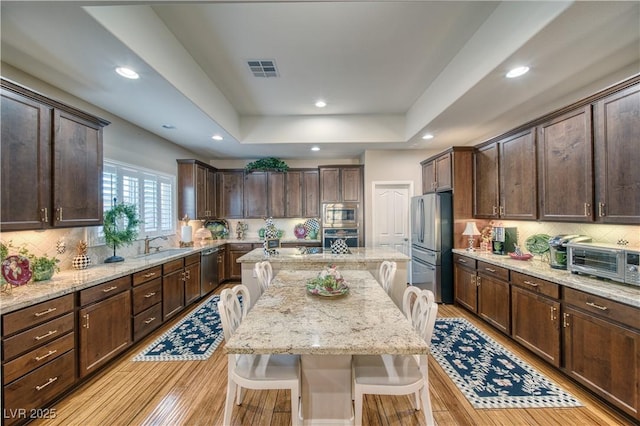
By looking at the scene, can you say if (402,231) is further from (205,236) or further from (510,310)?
(205,236)

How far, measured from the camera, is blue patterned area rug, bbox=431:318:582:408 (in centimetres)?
212

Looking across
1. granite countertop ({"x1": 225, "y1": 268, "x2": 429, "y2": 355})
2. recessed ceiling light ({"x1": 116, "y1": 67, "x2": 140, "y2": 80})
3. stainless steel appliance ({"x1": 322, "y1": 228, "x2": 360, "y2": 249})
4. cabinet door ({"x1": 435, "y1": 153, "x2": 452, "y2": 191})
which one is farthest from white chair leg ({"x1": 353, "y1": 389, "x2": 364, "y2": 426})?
stainless steel appliance ({"x1": 322, "y1": 228, "x2": 360, "y2": 249})

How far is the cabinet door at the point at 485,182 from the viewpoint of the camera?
376 centimetres

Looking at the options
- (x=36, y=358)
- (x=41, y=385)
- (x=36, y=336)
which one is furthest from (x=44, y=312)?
(x=41, y=385)

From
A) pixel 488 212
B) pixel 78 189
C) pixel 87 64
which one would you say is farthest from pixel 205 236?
pixel 488 212

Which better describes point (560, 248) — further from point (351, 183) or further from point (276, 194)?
point (276, 194)

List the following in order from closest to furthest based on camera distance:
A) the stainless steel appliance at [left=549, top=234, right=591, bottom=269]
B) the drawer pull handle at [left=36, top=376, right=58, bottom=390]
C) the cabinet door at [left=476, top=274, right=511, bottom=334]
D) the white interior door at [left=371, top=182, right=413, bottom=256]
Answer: the drawer pull handle at [left=36, top=376, right=58, bottom=390]
the stainless steel appliance at [left=549, top=234, right=591, bottom=269]
the cabinet door at [left=476, top=274, right=511, bottom=334]
the white interior door at [left=371, top=182, right=413, bottom=256]

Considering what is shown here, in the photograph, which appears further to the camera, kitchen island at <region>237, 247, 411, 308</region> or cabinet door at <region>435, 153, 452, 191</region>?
cabinet door at <region>435, 153, 452, 191</region>

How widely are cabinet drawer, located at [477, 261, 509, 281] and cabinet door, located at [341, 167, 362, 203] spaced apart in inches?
108

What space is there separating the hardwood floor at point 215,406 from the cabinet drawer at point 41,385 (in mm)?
148

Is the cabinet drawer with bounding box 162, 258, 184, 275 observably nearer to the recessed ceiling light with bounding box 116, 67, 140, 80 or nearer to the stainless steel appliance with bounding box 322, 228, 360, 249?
the recessed ceiling light with bounding box 116, 67, 140, 80

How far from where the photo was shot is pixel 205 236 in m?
5.32

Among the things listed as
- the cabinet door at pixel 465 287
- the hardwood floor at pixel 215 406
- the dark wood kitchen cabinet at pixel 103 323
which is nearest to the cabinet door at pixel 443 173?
A: the cabinet door at pixel 465 287

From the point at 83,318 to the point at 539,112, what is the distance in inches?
221
